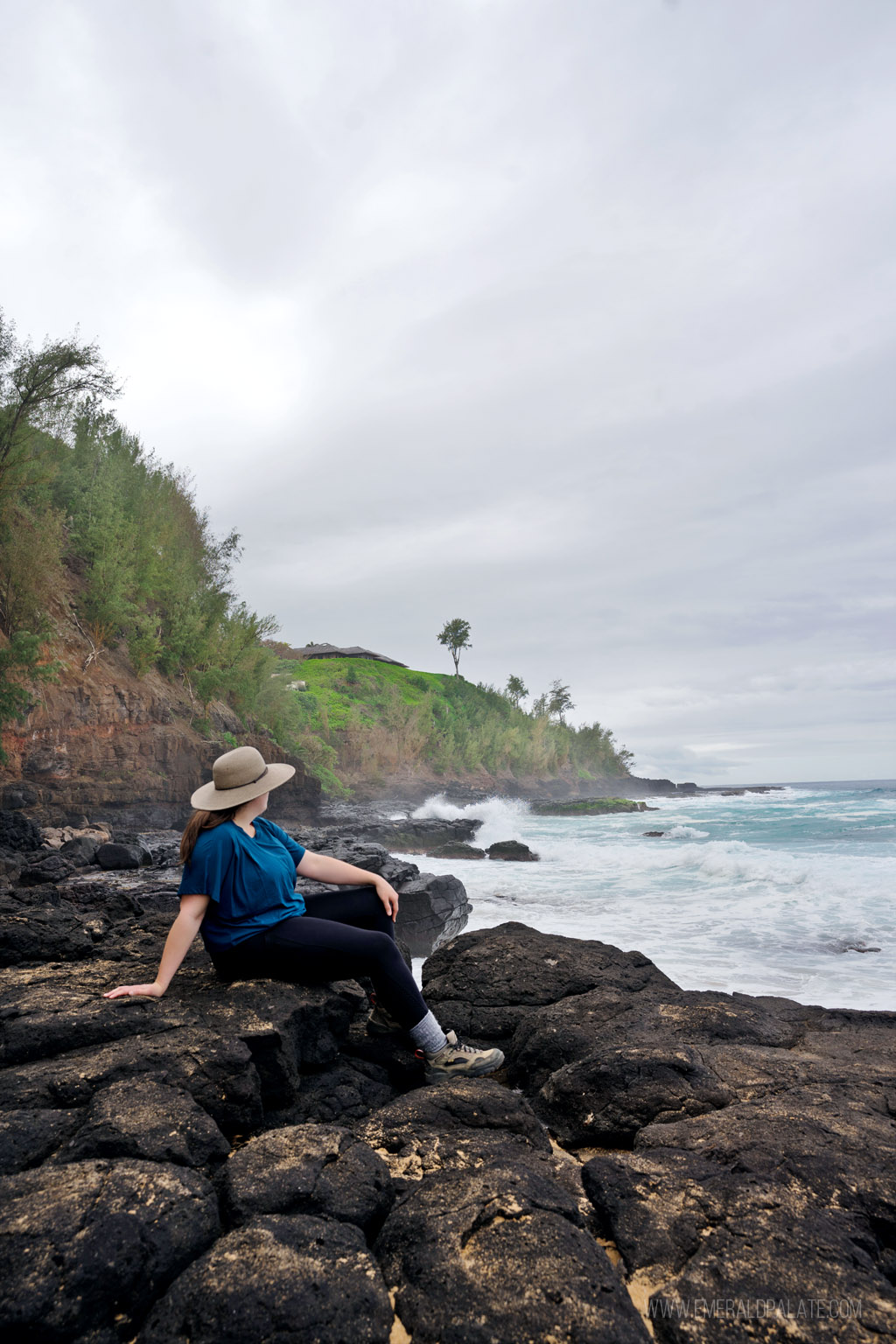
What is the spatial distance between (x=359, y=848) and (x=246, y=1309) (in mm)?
12390

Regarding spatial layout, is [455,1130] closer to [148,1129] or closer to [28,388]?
[148,1129]

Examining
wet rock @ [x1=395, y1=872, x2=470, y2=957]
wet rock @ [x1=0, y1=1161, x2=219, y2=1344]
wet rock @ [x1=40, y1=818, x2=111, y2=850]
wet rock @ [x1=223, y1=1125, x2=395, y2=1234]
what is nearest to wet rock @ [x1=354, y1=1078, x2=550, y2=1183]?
wet rock @ [x1=223, y1=1125, x2=395, y2=1234]

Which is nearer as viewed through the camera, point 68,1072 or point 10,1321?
point 10,1321

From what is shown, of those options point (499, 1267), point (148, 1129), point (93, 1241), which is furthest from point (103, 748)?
point (499, 1267)

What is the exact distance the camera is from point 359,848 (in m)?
13.7

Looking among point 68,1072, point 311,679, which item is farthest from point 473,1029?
point 311,679

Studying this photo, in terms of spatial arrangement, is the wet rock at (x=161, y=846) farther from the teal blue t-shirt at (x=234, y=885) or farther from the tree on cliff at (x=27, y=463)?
the teal blue t-shirt at (x=234, y=885)

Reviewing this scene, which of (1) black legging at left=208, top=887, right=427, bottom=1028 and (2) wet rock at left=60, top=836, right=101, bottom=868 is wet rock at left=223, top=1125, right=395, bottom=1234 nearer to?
(1) black legging at left=208, top=887, right=427, bottom=1028

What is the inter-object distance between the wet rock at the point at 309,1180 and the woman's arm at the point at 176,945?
3.42 feet

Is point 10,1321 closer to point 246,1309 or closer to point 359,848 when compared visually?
point 246,1309

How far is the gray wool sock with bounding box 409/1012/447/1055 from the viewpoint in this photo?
332 cm

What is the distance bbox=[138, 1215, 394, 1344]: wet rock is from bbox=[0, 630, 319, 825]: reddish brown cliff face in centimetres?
1444

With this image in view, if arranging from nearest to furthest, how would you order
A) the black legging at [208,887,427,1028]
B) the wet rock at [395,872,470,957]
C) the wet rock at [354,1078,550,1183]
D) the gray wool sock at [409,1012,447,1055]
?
the wet rock at [354,1078,550,1183] < the black legging at [208,887,427,1028] < the gray wool sock at [409,1012,447,1055] < the wet rock at [395,872,470,957]

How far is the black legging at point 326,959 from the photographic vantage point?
10.6 feet
